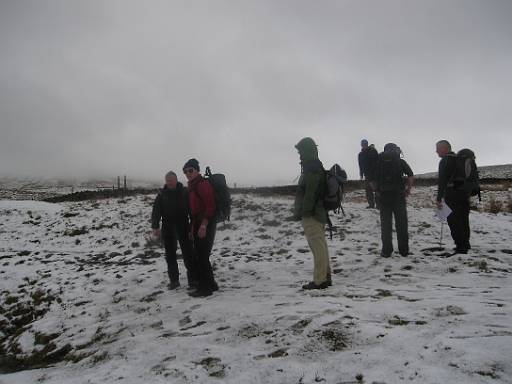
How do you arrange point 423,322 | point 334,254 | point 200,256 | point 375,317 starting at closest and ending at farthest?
point 423,322
point 375,317
point 200,256
point 334,254

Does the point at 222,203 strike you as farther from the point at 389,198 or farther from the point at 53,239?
the point at 53,239

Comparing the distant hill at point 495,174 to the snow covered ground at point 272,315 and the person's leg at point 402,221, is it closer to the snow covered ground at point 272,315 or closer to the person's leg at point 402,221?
the snow covered ground at point 272,315

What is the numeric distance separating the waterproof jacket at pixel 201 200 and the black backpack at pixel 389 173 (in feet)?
13.8

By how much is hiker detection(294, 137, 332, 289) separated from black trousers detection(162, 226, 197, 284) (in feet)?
8.60

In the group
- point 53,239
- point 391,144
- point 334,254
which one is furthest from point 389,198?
point 53,239

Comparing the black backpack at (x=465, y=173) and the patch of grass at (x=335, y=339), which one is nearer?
the patch of grass at (x=335, y=339)

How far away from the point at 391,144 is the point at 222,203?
14.6ft

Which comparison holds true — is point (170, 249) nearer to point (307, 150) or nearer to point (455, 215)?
point (307, 150)

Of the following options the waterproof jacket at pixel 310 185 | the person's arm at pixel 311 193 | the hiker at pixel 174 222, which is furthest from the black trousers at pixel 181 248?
the person's arm at pixel 311 193

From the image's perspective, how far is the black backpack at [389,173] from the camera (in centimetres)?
816

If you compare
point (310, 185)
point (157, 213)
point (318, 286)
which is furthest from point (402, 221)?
point (157, 213)

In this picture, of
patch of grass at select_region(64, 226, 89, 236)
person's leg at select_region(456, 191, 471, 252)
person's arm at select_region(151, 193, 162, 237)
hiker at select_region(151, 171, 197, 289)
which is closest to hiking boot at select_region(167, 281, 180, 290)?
hiker at select_region(151, 171, 197, 289)

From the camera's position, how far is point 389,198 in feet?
27.1

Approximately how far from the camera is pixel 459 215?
25.7ft
